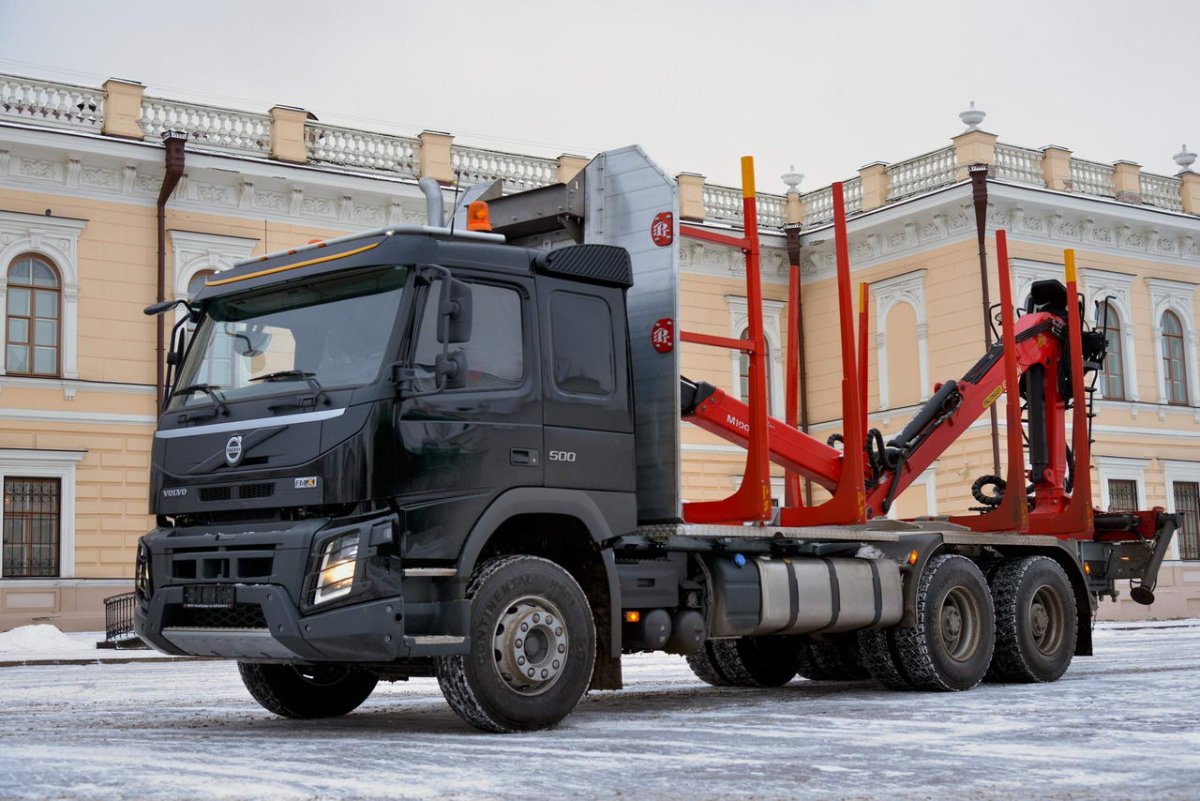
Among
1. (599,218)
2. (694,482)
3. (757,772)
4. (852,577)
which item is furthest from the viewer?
(694,482)

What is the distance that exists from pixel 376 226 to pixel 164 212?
164 inches

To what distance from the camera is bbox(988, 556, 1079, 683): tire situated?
1192 cm

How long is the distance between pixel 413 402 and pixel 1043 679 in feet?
20.4

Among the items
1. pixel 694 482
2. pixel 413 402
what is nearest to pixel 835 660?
pixel 694 482

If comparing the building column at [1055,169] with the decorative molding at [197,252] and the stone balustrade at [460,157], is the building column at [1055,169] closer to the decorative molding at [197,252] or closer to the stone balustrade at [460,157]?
the stone balustrade at [460,157]

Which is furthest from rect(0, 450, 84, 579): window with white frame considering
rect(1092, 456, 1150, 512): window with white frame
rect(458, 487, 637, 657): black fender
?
rect(1092, 456, 1150, 512): window with white frame

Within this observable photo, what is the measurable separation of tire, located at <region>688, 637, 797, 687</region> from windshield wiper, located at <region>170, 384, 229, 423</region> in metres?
5.17

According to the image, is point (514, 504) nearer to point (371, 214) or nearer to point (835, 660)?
point (835, 660)

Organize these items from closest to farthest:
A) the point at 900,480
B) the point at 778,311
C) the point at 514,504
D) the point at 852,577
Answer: the point at 514,504
the point at 852,577
the point at 900,480
the point at 778,311

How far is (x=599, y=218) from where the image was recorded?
1014cm

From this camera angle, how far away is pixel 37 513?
25906 mm

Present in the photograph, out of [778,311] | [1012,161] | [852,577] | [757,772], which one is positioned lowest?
[757,772]

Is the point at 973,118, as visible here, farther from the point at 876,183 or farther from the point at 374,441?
the point at 374,441

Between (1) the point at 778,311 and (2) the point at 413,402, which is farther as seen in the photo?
(1) the point at 778,311
